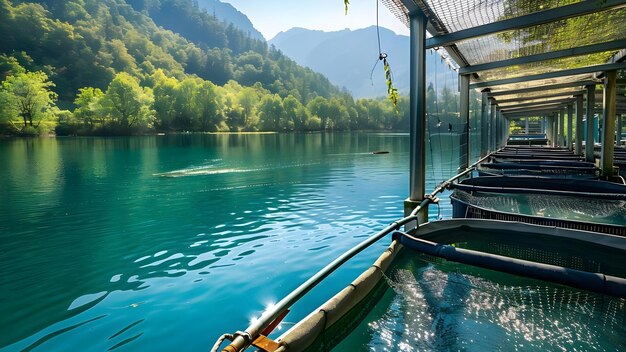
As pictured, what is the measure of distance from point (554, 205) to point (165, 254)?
8401 millimetres

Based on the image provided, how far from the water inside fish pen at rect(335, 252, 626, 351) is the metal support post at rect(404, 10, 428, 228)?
7.53 feet

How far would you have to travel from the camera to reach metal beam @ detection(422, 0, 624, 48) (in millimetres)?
5469

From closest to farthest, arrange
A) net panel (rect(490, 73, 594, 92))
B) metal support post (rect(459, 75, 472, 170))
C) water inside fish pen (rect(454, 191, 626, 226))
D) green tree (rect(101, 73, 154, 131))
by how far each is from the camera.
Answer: water inside fish pen (rect(454, 191, 626, 226)) → metal support post (rect(459, 75, 472, 170)) → net panel (rect(490, 73, 594, 92)) → green tree (rect(101, 73, 154, 131))

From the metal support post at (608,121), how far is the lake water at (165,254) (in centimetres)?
464

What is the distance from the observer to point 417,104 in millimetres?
5922

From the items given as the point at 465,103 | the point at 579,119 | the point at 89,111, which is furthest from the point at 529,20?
the point at 89,111

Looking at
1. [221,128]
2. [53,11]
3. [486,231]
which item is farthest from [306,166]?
[53,11]

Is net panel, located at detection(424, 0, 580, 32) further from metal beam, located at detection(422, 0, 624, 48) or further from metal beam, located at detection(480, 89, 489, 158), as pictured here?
metal beam, located at detection(480, 89, 489, 158)

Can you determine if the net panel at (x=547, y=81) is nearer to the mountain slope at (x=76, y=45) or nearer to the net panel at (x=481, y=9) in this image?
the net panel at (x=481, y=9)

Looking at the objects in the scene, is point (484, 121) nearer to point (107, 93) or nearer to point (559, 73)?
point (559, 73)

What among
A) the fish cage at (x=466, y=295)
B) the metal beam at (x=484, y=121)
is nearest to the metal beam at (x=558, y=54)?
the fish cage at (x=466, y=295)

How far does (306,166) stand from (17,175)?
18124 millimetres

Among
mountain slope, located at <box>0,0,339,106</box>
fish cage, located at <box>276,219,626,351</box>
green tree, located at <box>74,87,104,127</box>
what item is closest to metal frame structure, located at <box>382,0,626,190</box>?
fish cage, located at <box>276,219,626,351</box>

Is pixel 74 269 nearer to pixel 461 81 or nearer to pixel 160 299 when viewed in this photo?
pixel 160 299
